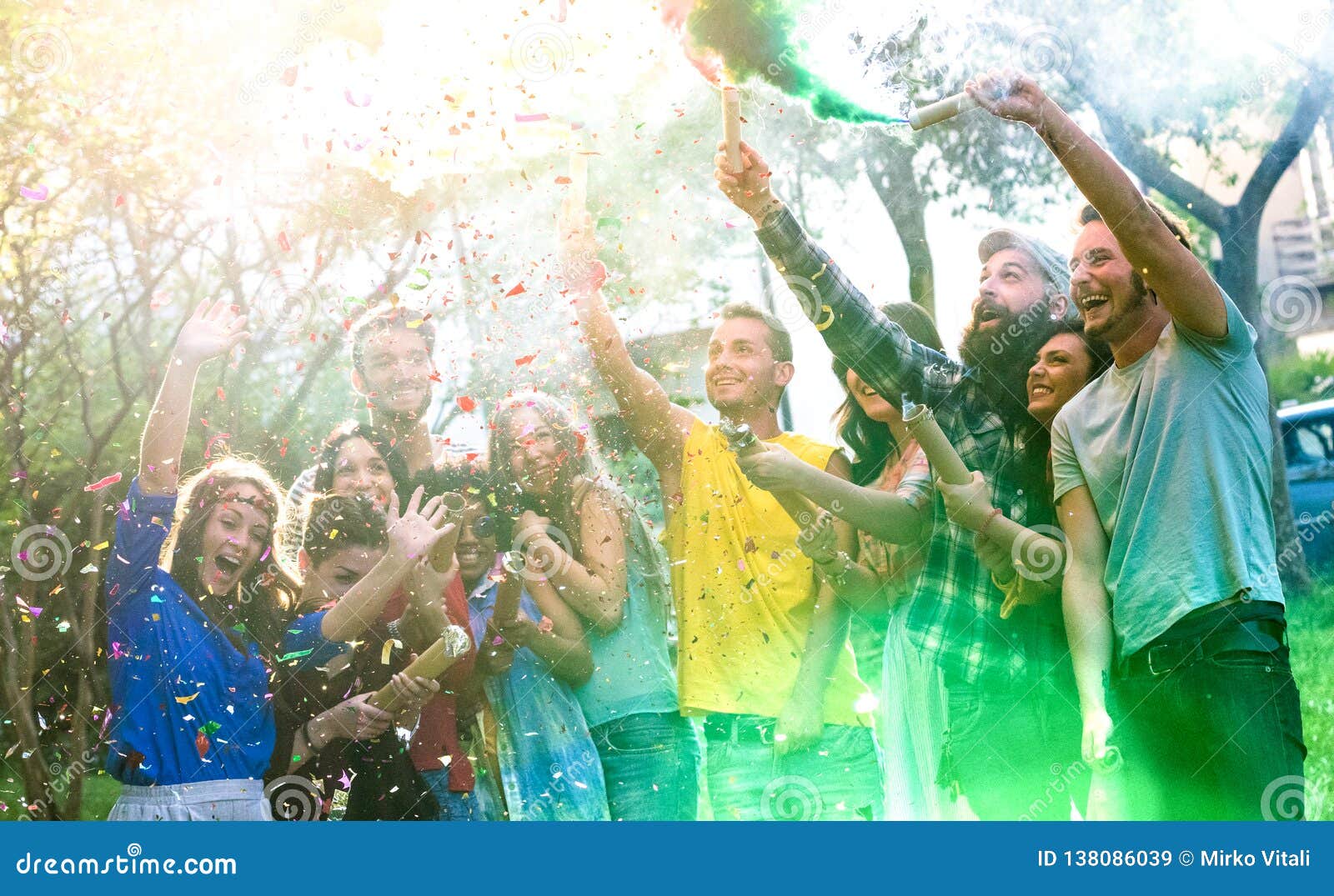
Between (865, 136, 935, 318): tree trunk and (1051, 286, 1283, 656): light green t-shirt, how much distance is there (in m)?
0.84

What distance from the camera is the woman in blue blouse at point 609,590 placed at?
4223mm

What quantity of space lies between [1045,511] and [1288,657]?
0.90 meters

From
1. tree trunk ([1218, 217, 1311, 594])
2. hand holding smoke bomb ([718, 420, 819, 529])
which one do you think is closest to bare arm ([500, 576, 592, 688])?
hand holding smoke bomb ([718, 420, 819, 529])

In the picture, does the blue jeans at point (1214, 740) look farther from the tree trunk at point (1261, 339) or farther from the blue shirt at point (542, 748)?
the blue shirt at point (542, 748)

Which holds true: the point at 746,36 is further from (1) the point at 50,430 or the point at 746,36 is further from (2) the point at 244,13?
(1) the point at 50,430

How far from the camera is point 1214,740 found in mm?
3789

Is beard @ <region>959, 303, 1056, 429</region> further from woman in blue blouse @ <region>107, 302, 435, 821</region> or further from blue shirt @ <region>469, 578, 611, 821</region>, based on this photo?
woman in blue blouse @ <region>107, 302, 435, 821</region>

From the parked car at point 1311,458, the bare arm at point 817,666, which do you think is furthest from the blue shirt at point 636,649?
the parked car at point 1311,458

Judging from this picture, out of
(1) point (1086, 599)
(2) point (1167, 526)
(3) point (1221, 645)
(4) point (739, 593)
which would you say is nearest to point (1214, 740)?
(3) point (1221, 645)

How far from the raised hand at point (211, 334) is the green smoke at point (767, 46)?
206cm

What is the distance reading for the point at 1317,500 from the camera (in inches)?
166
